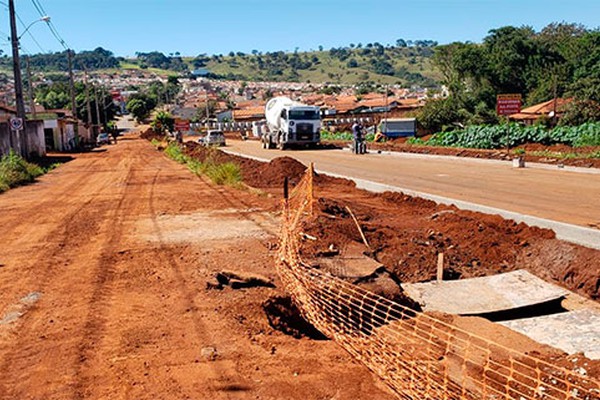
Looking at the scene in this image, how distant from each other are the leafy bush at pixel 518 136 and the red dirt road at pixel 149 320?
998 inches

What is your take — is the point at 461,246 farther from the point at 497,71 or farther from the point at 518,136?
the point at 497,71

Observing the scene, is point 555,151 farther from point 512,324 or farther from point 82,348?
point 82,348

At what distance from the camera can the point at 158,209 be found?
16.5 meters

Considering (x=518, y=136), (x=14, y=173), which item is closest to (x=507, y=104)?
(x=518, y=136)

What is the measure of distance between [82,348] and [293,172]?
17079 mm

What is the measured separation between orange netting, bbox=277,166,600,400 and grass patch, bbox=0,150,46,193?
1956 centimetres

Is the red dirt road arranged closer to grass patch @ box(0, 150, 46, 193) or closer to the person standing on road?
grass patch @ box(0, 150, 46, 193)

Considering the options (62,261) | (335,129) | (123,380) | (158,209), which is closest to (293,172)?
(158,209)

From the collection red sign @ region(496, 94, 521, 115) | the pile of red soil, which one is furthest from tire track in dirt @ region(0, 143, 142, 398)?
red sign @ region(496, 94, 521, 115)

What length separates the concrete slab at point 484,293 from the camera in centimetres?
782

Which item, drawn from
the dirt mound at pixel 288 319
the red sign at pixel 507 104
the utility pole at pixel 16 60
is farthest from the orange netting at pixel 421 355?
the utility pole at pixel 16 60

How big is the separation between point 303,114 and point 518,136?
613 inches

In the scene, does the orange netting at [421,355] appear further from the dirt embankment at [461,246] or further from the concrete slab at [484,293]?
the dirt embankment at [461,246]

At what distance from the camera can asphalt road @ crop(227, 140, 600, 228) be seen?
14.7 metres
